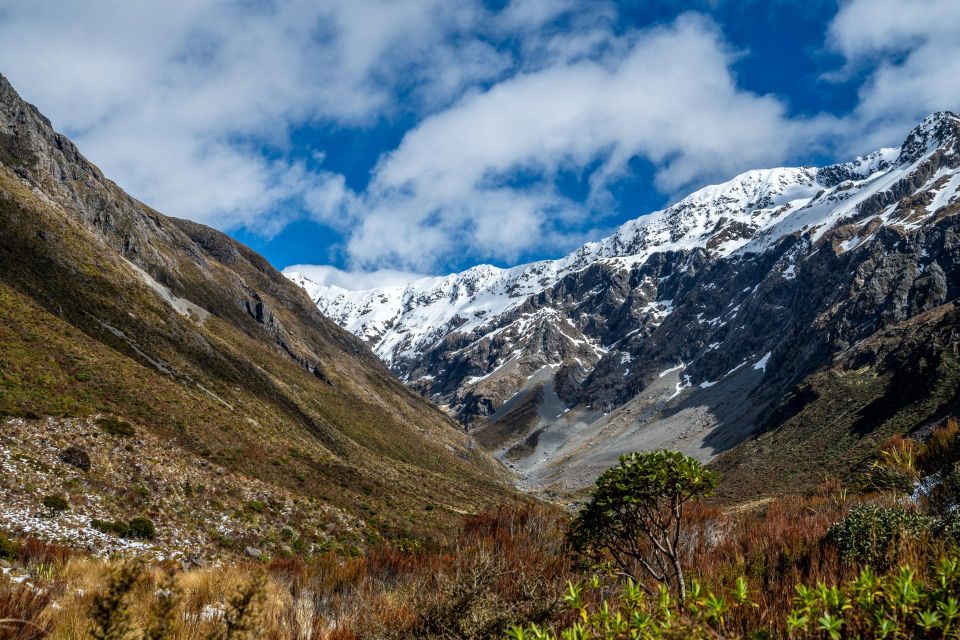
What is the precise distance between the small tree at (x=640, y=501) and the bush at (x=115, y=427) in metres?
32.3

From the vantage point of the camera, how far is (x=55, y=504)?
22.6 metres

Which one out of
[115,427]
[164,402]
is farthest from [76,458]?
[164,402]

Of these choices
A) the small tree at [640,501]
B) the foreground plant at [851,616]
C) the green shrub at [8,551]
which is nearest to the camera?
the foreground plant at [851,616]

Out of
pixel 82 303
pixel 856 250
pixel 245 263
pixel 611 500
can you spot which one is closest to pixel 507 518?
pixel 611 500

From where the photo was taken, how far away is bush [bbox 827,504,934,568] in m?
7.94

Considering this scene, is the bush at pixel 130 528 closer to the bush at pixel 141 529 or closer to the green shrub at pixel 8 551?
the bush at pixel 141 529

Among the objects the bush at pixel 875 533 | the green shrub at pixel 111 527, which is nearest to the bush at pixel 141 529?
the green shrub at pixel 111 527

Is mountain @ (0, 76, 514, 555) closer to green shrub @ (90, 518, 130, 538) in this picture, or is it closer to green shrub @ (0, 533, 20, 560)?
green shrub @ (90, 518, 130, 538)

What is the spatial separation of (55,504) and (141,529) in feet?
11.4

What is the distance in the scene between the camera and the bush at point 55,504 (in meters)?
22.3

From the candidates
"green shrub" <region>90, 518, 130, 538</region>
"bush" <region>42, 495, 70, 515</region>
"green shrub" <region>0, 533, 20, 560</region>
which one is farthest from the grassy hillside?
"green shrub" <region>0, 533, 20, 560</region>

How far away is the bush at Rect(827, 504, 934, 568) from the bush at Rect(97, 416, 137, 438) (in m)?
36.0

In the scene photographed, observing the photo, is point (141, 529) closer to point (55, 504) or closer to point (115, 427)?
point (55, 504)

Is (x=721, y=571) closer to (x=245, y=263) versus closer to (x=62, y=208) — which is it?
(x=62, y=208)
